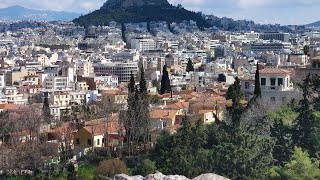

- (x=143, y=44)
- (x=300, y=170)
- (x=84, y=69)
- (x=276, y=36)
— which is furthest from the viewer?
(x=276, y=36)

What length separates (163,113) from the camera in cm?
3206

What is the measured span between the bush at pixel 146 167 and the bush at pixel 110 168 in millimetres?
489

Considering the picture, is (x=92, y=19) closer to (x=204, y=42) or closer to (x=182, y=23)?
(x=182, y=23)

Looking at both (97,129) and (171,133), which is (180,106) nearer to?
(97,129)

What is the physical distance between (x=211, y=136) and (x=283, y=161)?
4.22 metres

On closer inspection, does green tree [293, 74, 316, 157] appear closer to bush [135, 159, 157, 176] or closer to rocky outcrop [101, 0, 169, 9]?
bush [135, 159, 157, 176]

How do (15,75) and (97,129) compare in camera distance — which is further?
(15,75)

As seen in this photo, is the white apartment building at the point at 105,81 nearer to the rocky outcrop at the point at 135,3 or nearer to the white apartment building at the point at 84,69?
the white apartment building at the point at 84,69

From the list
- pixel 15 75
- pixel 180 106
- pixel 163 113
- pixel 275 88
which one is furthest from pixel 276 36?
pixel 163 113

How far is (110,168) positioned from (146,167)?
4.04 feet

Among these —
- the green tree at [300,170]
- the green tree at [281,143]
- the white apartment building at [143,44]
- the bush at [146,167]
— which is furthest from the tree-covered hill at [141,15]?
the green tree at [300,170]

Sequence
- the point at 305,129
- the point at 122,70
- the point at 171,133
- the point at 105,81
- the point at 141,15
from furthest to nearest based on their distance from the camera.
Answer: the point at 141,15 < the point at 122,70 < the point at 105,81 < the point at 171,133 < the point at 305,129

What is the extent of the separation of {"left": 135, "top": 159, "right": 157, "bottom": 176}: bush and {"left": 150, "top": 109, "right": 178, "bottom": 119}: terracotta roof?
7.29 m

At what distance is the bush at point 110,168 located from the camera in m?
23.7
